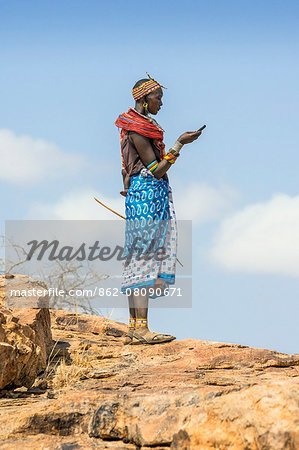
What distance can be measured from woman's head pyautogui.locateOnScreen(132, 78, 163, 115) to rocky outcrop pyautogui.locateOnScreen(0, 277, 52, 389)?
2.56 meters

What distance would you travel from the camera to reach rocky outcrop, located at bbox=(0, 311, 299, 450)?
2.15 meters

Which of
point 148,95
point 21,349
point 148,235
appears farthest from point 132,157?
point 21,349

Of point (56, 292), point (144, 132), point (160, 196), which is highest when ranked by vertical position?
point (144, 132)

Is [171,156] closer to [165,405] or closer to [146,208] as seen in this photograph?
[146,208]

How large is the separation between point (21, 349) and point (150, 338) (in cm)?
178

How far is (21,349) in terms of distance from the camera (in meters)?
4.39

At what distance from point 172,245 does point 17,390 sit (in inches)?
94.7

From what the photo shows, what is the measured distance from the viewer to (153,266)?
5953 mm

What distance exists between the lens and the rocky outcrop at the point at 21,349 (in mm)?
4227

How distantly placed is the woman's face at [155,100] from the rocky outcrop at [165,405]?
2.65 m

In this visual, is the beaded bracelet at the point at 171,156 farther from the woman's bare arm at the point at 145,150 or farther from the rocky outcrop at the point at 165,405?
the rocky outcrop at the point at 165,405

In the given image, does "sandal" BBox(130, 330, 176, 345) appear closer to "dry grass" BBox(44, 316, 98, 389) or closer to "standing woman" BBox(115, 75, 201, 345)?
"standing woman" BBox(115, 75, 201, 345)

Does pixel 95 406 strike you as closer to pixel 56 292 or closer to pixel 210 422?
pixel 210 422

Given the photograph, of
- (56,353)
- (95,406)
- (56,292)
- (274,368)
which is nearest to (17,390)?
(56,353)
